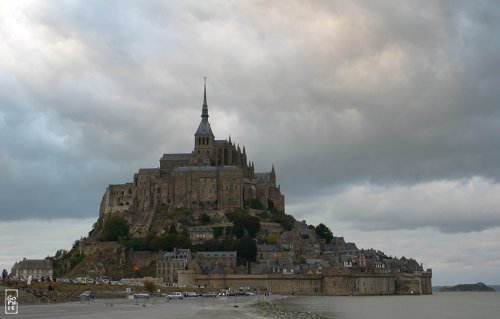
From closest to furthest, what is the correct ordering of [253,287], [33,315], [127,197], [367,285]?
[33,315] → [253,287] → [367,285] → [127,197]

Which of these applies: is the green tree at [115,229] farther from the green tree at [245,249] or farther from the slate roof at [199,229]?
the green tree at [245,249]

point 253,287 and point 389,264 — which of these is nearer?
point 253,287

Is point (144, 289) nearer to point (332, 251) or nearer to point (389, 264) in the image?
point (332, 251)

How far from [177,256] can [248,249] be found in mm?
12122

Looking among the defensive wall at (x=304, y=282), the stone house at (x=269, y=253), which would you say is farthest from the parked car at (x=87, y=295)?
the stone house at (x=269, y=253)

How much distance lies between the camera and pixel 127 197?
451ft

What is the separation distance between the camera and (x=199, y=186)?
5226 inches

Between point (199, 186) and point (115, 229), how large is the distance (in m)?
17.3

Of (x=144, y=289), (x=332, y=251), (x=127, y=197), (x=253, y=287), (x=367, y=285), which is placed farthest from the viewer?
(x=127, y=197)

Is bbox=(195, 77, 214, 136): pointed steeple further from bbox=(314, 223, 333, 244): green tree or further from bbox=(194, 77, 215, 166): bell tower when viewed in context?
bbox=(314, 223, 333, 244): green tree

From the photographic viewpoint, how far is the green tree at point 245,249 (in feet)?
380

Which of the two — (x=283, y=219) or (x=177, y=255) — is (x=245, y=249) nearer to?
(x=177, y=255)

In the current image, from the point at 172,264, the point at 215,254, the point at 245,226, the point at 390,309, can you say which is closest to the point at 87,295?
the point at 390,309

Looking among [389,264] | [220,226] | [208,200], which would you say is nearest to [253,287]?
[220,226]
